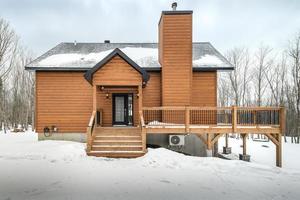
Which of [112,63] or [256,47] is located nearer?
[112,63]

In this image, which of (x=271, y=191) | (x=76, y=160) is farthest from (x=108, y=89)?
(x=271, y=191)

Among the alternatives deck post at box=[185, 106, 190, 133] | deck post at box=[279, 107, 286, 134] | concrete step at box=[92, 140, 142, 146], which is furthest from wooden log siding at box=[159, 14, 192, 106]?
deck post at box=[279, 107, 286, 134]

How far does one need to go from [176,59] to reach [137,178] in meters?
8.04

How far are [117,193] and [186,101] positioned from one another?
829 centimetres

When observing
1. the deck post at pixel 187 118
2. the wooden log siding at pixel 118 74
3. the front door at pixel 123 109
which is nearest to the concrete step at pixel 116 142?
the deck post at pixel 187 118

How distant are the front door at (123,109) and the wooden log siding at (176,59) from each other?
2334 mm

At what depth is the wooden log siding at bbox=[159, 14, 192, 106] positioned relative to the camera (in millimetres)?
12977

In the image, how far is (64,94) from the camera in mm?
13414

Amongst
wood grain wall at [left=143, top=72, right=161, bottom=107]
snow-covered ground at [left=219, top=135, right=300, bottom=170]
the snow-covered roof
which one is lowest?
snow-covered ground at [left=219, top=135, right=300, bottom=170]

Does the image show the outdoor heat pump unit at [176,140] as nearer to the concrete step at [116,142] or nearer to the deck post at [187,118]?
the deck post at [187,118]

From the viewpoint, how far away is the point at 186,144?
12625 millimetres

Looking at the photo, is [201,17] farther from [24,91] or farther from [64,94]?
[24,91]

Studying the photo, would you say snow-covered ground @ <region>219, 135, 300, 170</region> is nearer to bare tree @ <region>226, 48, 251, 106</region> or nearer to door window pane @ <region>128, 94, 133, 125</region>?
door window pane @ <region>128, 94, 133, 125</region>

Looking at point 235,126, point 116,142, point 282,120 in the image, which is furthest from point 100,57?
point 282,120
